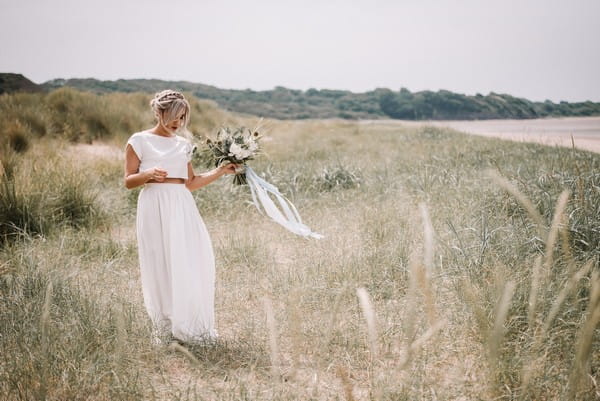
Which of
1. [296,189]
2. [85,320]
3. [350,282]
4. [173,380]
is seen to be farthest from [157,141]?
[296,189]

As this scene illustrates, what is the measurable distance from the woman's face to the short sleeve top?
3.0 inches

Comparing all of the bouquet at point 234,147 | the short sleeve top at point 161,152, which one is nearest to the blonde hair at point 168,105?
the short sleeve top at point 161,152

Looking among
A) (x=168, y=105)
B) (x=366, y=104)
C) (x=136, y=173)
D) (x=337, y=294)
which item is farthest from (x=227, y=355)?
(x=366, y=104)

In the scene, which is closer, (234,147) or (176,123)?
(176,123)

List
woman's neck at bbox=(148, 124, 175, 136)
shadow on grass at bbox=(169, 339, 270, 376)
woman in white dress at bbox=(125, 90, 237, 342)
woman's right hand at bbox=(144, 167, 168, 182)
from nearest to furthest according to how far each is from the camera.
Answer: shadow on grass at bbox=(169, 339, 270, 376), woman's right hand at bbox=(144, 167, 168, 182), woman in white dress at bbox=(125, 90, 237, 342), woman's neck at bbox=(148, 124, 175, 136)

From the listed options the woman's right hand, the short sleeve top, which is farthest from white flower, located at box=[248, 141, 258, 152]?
the woman's right hand

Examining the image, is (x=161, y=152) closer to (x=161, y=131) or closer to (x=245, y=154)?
(x=161, y=131)

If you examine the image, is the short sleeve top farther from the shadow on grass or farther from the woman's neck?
the shadow on grass

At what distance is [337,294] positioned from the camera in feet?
12.1

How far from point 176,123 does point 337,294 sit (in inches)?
81.5

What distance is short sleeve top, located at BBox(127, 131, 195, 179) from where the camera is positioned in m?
3.06

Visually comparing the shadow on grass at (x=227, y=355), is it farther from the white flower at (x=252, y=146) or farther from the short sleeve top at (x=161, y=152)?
the white flower at (x=252, y=146)

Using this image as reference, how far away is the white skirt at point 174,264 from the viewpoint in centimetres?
304

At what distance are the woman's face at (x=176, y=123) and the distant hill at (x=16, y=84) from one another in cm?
1408
